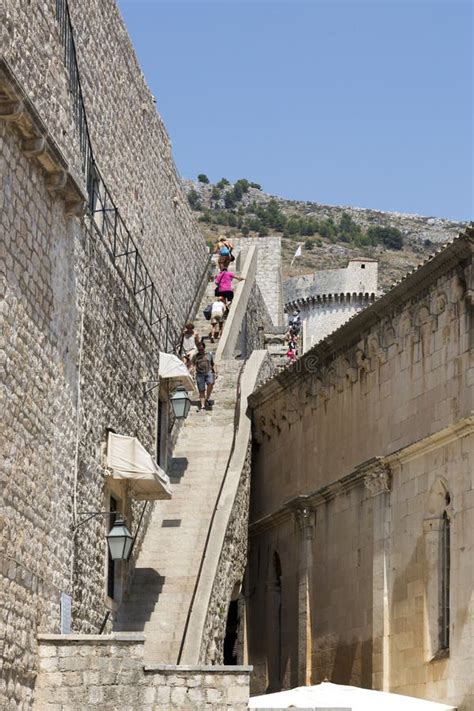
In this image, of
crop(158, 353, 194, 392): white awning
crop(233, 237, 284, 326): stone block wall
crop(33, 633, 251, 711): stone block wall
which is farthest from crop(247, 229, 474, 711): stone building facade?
crop(233, 237, 284, 326): stone block wall

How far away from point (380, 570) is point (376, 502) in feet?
3.56

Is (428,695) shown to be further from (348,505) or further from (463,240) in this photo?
(463,240)

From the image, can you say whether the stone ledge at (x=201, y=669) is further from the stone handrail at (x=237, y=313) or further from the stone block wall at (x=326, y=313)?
the stone block wall at (x=326, y=313)

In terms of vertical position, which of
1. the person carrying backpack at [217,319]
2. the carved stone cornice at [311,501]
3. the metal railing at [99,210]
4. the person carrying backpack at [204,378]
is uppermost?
the person carrying backpack at [217,319]

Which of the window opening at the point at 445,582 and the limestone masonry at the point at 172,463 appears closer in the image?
the limestone masonry at the point at 172,463

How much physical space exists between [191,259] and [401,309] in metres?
15.8

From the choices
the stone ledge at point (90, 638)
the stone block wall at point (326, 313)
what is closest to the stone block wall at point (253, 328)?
the stone ledge at point (90, 638)

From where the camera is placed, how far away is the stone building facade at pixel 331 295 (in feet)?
229

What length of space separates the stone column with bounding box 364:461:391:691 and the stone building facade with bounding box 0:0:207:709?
3621mm

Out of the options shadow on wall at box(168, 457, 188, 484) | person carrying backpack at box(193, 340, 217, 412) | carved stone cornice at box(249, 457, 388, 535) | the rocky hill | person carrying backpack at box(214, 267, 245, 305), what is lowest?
carved stone cornice at box(249, 457, 388, 535)

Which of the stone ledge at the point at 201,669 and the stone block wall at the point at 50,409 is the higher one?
the stone block wall at the point at 50,409

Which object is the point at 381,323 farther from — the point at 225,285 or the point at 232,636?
the point at 225,285

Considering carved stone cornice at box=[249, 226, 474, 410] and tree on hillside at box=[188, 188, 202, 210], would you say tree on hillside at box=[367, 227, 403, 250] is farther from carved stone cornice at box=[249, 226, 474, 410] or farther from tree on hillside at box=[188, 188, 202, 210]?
carved stone cornice at box=[249, 226, 474, 410]

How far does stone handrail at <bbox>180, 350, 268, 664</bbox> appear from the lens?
888 inches
